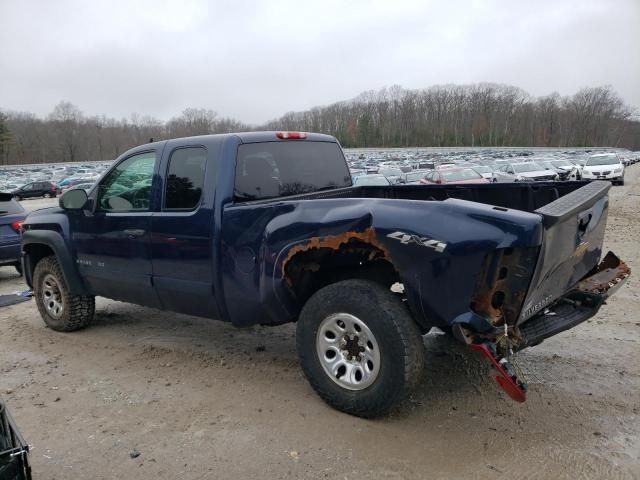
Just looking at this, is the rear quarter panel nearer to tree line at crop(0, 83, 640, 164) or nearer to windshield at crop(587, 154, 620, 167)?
windshield at crop(587, 154, 620, 167)

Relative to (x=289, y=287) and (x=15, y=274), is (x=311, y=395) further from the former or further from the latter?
(x=15, y=274)

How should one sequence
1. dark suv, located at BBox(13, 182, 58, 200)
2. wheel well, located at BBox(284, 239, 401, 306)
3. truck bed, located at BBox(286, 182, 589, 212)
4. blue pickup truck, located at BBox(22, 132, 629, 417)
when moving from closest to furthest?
1. blue pickup truck, located at BBox(22, 132, 629, 417)
2. wheel well, located at BBox(284, 239, 401, 306)
3. truck bed, located at BBox(286, 182, 589, 212)
4. dark suv, located at BBox(13, 182, 58, 200)

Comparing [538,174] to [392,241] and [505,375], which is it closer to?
[392,241]

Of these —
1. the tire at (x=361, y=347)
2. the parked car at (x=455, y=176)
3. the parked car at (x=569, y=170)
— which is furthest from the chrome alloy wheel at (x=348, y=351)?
the parked car at (x=569, y=170)

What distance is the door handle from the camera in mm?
4715

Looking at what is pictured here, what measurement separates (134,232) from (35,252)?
211 centimetres

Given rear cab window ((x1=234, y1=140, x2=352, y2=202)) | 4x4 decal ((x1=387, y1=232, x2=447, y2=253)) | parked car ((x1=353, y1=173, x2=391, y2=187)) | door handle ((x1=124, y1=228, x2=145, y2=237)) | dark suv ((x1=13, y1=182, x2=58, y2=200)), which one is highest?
rear cab window ((x1=234, y1=140, x2=352, y2=202))

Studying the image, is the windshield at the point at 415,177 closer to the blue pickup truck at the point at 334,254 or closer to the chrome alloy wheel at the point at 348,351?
the blue pickup truck at the point at 334,254

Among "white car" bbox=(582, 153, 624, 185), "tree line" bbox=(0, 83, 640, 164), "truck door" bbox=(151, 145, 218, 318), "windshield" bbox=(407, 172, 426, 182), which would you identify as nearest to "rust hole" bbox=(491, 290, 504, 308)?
"truck door" bbox=(151, 145, 218, 318)

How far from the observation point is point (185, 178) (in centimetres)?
450

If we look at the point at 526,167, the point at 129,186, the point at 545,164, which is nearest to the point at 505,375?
the point at 129,186

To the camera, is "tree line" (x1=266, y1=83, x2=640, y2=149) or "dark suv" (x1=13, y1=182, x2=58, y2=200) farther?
"tree line" (x1=266, y1=83, x2=640, y2=149)

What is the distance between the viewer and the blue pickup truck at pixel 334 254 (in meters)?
3.10

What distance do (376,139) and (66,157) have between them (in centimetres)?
7631
